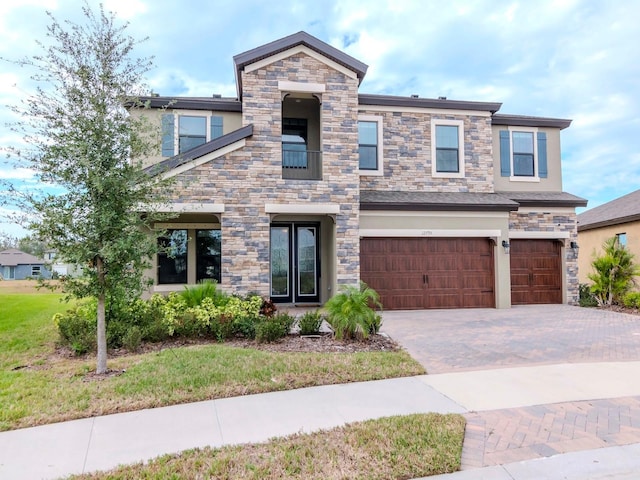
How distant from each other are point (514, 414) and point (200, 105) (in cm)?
1275

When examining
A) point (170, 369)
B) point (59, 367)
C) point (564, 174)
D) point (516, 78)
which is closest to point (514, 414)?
point (170, 369)

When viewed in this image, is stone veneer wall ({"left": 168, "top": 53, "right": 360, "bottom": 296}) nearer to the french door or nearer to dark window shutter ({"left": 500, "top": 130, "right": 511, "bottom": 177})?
the french door

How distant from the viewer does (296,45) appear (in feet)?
39.5

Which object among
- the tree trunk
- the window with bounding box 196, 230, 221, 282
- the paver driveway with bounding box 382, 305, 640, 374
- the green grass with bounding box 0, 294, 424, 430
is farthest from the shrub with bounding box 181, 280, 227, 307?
the paver driveway with bounding box 382, 305, 640, 374

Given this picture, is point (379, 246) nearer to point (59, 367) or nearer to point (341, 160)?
point (341, 160)

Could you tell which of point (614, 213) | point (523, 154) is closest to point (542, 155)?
point (523, 154)

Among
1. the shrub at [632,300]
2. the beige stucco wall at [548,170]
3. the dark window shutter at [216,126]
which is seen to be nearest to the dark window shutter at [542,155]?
the beige stucco wall at [548,170]

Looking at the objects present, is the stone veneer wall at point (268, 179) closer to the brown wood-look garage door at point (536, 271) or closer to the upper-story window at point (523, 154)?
the brown wood-look garage door at point (536, 271)

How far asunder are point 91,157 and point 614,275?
16535 millimetres

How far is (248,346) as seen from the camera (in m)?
7.96

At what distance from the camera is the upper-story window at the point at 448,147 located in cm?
1460

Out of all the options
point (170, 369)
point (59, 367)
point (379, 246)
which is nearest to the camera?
point (170, 369)

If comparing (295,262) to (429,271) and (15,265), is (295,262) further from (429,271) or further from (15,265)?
(15,265)

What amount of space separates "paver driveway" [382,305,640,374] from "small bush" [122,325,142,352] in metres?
5.30
